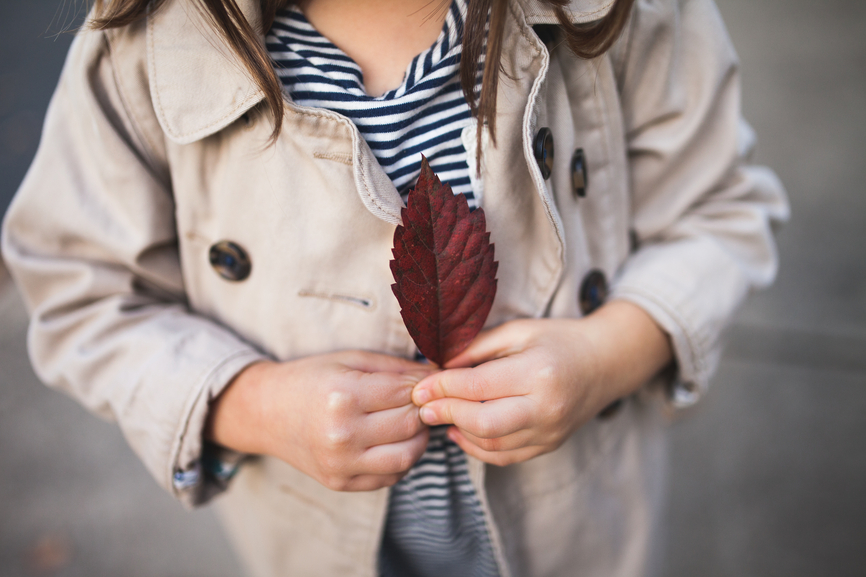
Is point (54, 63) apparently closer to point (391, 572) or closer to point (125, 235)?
point (125, 235)

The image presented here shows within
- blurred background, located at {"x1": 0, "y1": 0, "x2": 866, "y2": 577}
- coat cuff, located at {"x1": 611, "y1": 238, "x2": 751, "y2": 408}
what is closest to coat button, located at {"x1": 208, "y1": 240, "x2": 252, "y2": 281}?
coat cuff, located at {"x1": 611, "y1": 238, "x2": 751, "y2": 408}

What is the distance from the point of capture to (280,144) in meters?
0.72

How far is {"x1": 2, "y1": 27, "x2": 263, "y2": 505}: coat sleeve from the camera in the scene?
30.3 inches

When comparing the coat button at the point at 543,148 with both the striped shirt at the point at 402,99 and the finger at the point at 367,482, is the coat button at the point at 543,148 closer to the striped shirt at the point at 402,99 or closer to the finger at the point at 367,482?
the striped shirt at the point at 402,99

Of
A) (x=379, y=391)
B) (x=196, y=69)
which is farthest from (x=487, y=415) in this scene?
(x=196, y=69)

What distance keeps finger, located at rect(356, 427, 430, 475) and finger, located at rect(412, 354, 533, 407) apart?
65mm

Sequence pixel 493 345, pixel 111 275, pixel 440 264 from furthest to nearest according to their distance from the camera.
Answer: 1. pixel 111 275
2. pixel 493 345
3. pixel 440 264

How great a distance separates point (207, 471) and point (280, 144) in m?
0.57

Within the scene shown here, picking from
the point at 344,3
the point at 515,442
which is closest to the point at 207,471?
the point at 515,442

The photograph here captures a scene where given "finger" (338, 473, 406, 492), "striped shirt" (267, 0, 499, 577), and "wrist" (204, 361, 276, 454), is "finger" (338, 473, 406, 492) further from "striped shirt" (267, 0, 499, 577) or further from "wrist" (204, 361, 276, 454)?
"striped shirt" (267, 0, 499, 577)

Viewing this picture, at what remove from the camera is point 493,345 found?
2.46ft

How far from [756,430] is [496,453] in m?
1.67

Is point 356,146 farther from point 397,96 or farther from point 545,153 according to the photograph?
point 545,153

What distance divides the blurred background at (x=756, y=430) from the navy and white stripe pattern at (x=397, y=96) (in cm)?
88
